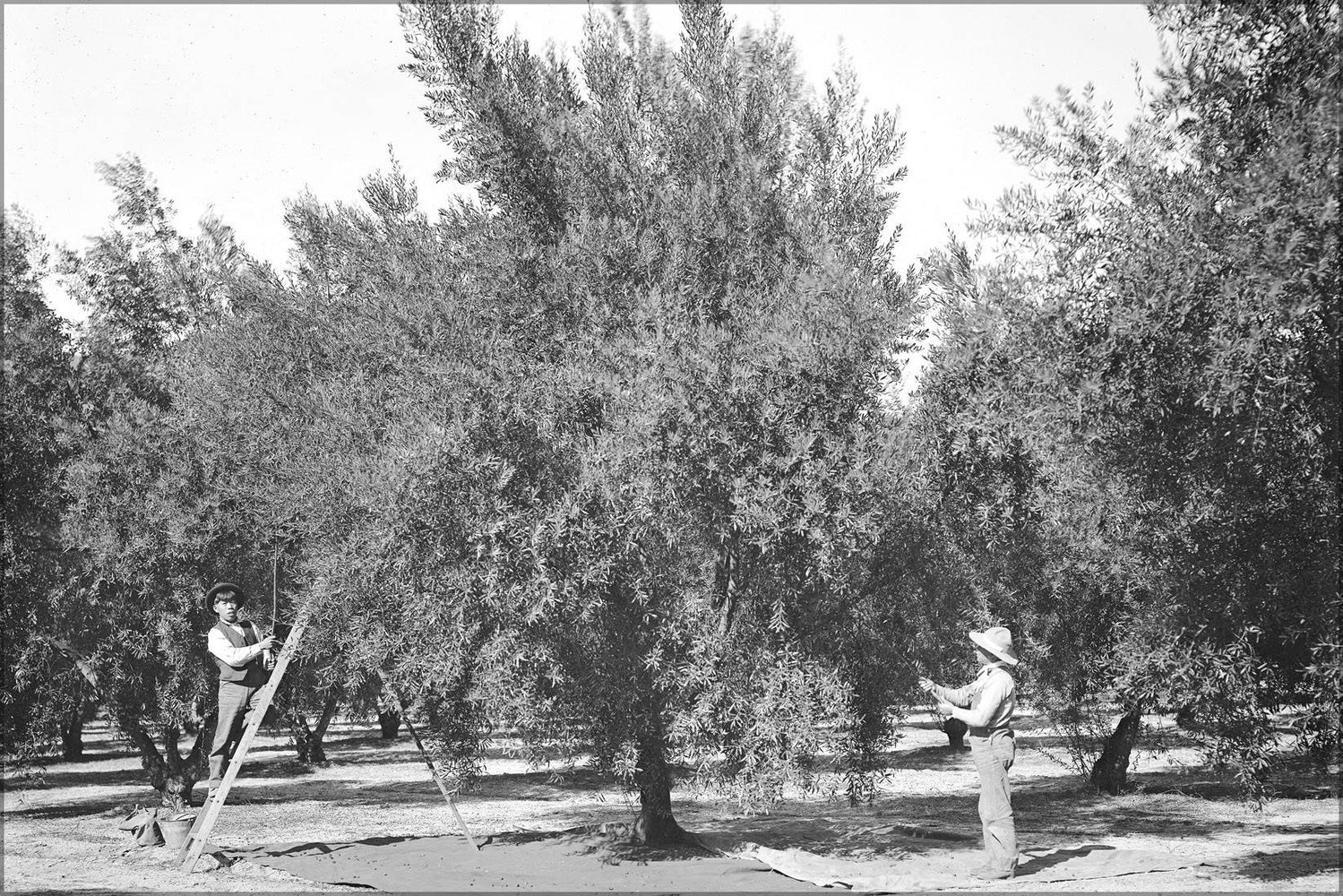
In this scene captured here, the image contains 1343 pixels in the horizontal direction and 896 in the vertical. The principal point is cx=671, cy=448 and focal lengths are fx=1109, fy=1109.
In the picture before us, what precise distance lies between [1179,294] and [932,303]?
7.58ft

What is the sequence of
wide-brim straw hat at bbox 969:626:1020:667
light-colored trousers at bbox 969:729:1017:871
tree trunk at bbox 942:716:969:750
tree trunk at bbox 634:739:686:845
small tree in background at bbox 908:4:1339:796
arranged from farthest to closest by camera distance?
tree trunk at bbox 942:716:969:750 < tree trunk at bbox 634:739:686:845 < wide-brim straw hat at bbox 969:626:1020:667 < light-colored trousers at bbox 969:729:1017:871 < small tree in background at bbox 908:4:1339:796

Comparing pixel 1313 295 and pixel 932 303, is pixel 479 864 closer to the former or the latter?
pixel 932 303

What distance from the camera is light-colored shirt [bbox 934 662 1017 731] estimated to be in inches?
390

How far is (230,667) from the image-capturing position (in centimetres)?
1190

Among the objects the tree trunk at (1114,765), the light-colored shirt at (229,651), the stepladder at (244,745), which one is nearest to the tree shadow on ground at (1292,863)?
the tree trunk at (1114,765)

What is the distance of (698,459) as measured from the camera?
10055 mm

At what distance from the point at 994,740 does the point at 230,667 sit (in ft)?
25.8

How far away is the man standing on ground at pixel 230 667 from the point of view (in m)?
11.9

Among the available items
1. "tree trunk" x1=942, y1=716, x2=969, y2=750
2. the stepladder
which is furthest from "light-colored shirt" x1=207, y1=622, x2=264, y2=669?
"tree trunk" x1=942, y1=716, x2=969, y2=750

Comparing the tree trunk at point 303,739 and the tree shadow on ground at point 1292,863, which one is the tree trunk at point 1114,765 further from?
the tree trunk at point 303,739

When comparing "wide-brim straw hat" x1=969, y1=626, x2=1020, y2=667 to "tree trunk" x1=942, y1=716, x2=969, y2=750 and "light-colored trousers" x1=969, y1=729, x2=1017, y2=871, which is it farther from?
"tree trunk" x1=942, y1=716, x2=969, y2=750

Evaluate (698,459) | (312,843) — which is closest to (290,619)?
(312,843)

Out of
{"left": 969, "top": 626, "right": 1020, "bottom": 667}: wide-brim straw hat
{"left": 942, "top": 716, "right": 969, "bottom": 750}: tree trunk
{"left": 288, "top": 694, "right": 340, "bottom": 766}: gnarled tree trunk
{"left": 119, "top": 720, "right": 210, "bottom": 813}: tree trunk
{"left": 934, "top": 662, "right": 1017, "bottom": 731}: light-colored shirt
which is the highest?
{"left": 969, "top": 626, "right": 1020, "bottom": 667}: wide-brim straw hat

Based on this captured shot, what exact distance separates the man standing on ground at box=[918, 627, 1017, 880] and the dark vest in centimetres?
724
